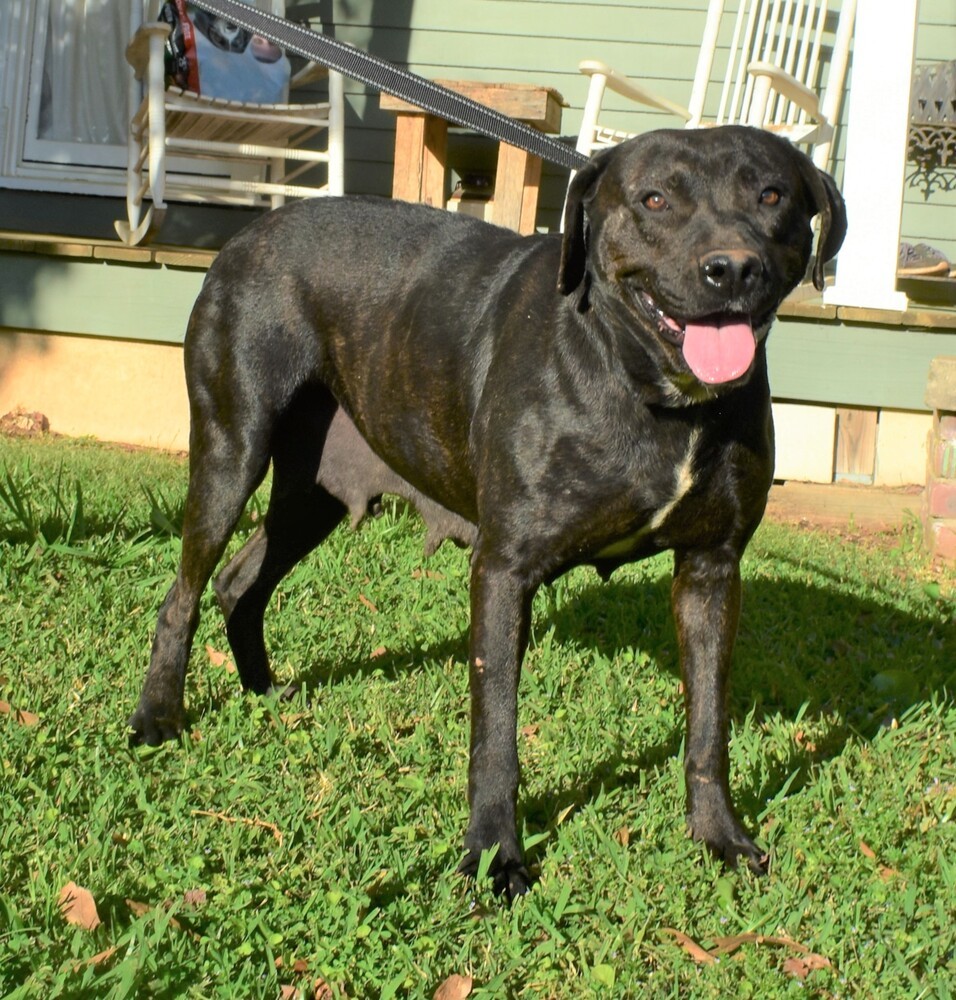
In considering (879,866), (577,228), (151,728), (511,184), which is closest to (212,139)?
(511,184)

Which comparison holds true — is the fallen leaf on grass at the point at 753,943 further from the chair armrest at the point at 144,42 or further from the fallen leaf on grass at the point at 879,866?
the chair armrest at the point at 144,42

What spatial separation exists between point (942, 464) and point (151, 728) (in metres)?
3.64

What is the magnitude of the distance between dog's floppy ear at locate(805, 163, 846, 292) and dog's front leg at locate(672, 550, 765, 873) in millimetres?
782

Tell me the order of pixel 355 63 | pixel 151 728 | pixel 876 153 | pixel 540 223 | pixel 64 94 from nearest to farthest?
pixel 355 63, pixel 151 728, pixel 876 153, pixel 540 223, pixel 64 94

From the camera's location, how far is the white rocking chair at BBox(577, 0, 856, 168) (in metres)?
7.42

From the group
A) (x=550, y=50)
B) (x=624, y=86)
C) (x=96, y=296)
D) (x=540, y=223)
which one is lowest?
(x=96, y=296)

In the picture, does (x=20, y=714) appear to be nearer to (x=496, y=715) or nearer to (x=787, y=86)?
(x=496, y=715)

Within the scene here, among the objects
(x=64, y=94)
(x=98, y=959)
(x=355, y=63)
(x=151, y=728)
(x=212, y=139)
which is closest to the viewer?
(x=98, y=959)

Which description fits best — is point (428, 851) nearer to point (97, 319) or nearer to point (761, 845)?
point (761, 845)

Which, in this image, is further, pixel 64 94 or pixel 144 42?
pixel 64 94

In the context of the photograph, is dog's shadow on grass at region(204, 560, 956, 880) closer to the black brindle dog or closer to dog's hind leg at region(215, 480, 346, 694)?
dog's hind leg at region(215, 480, 346, 694)

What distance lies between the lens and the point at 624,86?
7.46 m

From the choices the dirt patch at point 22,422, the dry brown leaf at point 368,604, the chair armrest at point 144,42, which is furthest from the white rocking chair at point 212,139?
the dry brown leaf at point 368,604

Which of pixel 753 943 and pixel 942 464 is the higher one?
pixel 942 464
